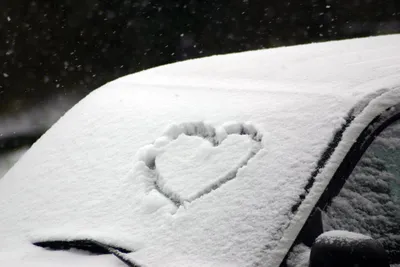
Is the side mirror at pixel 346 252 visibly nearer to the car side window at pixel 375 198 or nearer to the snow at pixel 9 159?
the car side window at pixel 375 198

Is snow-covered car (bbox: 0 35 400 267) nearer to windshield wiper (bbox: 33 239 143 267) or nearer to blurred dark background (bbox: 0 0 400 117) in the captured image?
windshield wiper (bbox: 33 239 143 267)

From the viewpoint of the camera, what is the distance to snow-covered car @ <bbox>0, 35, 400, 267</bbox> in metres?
1.35

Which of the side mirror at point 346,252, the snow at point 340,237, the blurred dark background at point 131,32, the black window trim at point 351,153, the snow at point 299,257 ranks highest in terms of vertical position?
the black window trim at point 351,153

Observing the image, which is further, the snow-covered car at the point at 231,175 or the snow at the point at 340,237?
the snow-covered car at the point at 231,175

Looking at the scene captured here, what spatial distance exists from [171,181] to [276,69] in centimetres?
69

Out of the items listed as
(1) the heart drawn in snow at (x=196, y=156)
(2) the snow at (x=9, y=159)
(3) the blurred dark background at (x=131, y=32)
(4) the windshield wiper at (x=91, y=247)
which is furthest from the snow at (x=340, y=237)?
(3) the blurred dark background at (x=131, y=32)

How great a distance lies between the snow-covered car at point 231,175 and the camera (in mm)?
1354

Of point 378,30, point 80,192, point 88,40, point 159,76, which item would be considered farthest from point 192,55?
point 80,192

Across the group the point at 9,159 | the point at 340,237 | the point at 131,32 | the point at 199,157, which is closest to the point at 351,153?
the point at 340,237

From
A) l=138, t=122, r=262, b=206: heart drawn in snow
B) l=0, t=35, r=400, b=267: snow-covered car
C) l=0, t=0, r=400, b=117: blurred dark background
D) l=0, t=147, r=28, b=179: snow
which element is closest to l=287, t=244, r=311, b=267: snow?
l=0, t=35, r=400, b=267: snow-covered car

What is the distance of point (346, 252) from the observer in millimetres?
1153

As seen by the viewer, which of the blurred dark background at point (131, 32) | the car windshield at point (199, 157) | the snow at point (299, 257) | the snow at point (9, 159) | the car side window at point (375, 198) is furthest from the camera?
the blurred dark background at point (131, 32)

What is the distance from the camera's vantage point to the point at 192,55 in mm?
11719

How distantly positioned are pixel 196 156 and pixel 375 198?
60cm
